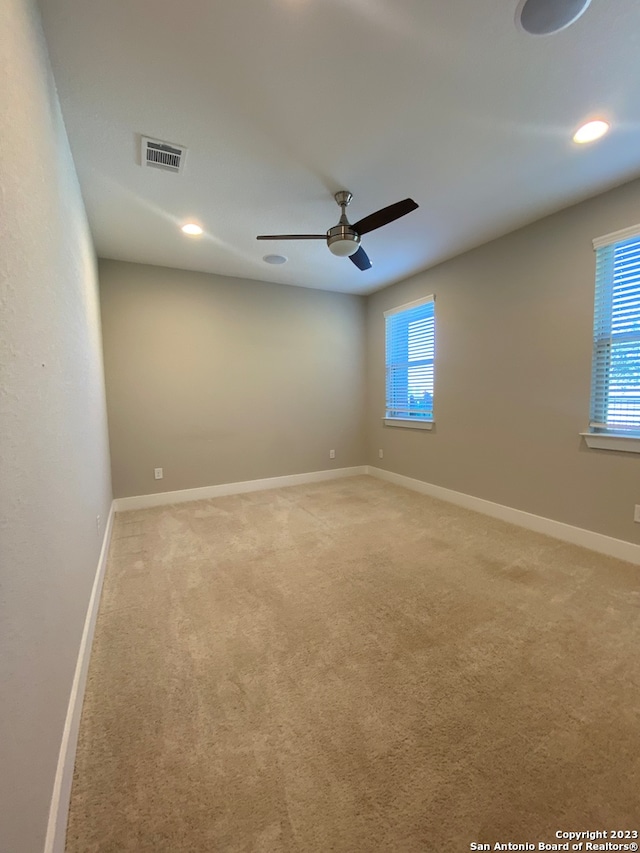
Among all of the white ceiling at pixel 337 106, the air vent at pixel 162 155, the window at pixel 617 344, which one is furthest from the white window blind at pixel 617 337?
the air vent at pixel 162 155

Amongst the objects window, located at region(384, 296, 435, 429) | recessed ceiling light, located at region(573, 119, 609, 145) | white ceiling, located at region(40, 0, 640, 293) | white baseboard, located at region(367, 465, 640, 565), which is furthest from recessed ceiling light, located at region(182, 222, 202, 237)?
white baseboard, located at region(367, 465, 640, 565)

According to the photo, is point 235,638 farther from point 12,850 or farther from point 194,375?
point 194,375

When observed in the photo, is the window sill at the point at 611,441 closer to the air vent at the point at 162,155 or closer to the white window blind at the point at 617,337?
the white window blind at the point at 617,337

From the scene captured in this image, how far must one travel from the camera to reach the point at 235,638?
177 centimetres

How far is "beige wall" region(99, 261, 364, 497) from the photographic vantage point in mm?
3736

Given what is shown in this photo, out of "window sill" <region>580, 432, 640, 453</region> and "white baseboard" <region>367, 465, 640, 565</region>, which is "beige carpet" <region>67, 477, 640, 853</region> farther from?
"window sill" <region>580, 432, 640, 453</region>

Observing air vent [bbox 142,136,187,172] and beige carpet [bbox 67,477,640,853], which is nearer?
beige carpet [bbox 67,477,640,853]

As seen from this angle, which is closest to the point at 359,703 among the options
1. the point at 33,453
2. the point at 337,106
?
the point at 33,453

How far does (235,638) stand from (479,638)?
121 centimetres

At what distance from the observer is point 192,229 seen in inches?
117

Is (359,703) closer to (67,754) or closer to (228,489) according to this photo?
(67,754)

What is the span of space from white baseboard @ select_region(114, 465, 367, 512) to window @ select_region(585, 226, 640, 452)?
3046 mm

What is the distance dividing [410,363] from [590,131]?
2.65 m

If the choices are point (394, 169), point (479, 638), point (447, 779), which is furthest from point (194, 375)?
point (447, 779)
